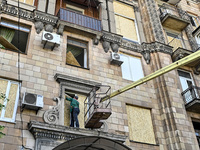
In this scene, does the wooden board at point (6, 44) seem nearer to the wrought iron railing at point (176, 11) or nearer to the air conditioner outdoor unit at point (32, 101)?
the air conditioner outdoor unit at point (32, 101)

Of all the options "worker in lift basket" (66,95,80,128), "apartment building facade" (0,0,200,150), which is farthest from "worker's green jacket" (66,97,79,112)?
Result: "apartment building facade" (0,0,200,150)

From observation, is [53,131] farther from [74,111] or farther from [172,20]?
[172,20]

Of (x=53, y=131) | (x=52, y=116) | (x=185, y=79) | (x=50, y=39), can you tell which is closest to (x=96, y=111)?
(x=53, y=131)

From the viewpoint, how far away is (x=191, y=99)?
15953 mm

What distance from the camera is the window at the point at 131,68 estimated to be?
1593 cm

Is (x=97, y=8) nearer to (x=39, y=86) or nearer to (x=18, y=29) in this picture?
(x=18, y=29)

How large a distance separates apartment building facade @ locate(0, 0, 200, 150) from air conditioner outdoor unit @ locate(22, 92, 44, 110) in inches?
1.4

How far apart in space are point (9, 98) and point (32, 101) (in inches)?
42.2

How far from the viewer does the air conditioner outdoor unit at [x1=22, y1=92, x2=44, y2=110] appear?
37.3 feet

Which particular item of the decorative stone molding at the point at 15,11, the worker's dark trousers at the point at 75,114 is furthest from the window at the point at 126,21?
the worker's dark trousers at the point at 75,114

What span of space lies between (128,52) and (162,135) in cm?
547

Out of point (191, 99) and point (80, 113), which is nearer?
point (80, 113)

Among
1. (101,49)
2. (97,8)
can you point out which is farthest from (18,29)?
(97,8)

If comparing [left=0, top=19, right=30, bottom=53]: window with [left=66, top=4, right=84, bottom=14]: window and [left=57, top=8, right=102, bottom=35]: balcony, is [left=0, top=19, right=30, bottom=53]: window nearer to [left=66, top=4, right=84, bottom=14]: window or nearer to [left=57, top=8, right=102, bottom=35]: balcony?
[left=57, top=8, right=102, bottom=35]: balcony
